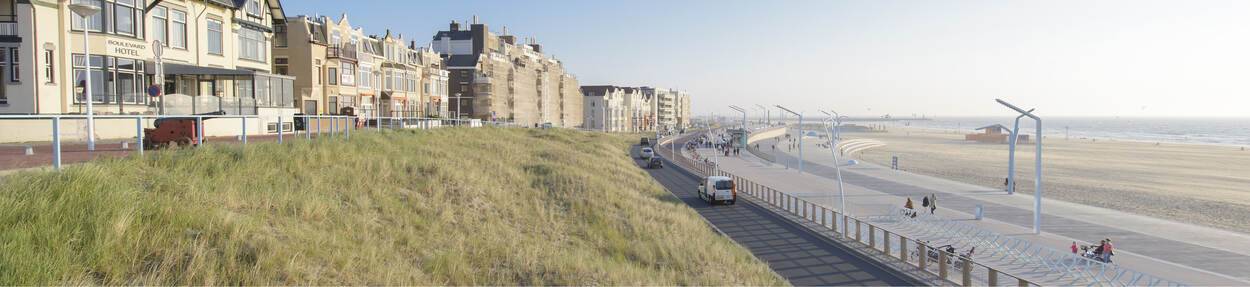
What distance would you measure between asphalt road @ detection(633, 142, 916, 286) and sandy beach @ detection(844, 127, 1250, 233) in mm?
21399

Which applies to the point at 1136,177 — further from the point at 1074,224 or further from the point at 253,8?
the point at 253,8

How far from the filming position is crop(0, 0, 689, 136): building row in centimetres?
2066

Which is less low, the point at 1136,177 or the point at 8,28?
the point at 8,28

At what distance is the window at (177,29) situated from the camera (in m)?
25.9

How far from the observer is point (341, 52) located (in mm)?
43531

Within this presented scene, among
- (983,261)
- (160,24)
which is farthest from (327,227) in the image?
(160,24)

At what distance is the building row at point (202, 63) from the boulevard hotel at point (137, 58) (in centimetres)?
4

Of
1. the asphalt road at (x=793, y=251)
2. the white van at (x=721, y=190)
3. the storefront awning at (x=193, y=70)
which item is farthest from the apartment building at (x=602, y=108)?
the asphalt road at (x=793, y=251)

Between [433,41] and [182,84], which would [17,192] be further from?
[433,41]

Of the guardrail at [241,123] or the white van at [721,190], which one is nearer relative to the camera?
the guardrail at [241,123]

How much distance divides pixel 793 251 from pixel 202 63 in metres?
28.7

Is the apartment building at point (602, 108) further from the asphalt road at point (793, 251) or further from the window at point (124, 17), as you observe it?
the window at point (124, 17)

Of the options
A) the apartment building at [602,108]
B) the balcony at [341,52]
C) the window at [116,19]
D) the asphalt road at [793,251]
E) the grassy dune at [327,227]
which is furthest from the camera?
the apartment building at [602,108]

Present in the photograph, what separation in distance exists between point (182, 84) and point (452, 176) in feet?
65.4
